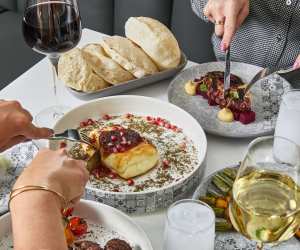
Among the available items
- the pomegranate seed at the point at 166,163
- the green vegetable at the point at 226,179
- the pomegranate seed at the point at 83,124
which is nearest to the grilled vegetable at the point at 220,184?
the green vegetable at the point at 226,179

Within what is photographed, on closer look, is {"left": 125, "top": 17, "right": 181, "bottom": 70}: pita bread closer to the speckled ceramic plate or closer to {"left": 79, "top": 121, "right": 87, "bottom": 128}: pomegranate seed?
{"left": 79, "top": 121, "right": 87, "bottom": 128}: pomegranate seed

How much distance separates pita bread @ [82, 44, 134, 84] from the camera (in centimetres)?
143

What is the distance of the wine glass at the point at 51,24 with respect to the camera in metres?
1.20

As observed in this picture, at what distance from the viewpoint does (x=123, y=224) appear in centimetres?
100

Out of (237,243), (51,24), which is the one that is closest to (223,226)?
(237,243)

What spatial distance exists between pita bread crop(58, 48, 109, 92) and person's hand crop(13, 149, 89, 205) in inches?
18.3

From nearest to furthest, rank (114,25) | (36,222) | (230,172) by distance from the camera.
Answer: (36,222)
(230,172)
(114,25)

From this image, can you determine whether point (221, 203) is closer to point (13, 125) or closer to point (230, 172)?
point (230, 172)

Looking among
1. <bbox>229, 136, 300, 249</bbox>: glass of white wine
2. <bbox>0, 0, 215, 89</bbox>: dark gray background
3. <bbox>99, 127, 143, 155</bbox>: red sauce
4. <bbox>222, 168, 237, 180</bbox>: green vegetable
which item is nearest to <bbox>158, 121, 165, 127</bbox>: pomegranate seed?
<bbox>99, 127, 143, 155</bbox>: red sauce

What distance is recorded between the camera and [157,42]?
58.1 inches

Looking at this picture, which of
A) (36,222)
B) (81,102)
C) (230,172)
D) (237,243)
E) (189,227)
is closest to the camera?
(36,222)

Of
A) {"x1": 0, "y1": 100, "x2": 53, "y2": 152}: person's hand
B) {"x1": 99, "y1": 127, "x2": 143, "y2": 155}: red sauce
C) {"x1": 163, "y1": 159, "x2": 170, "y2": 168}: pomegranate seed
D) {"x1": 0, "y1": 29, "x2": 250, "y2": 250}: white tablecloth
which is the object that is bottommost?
{"x1": 0, "y1": 29, "x2": 250, "y2": 250}: white tablecloth

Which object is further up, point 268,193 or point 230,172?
point 268,193

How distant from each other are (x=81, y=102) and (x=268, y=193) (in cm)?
67
